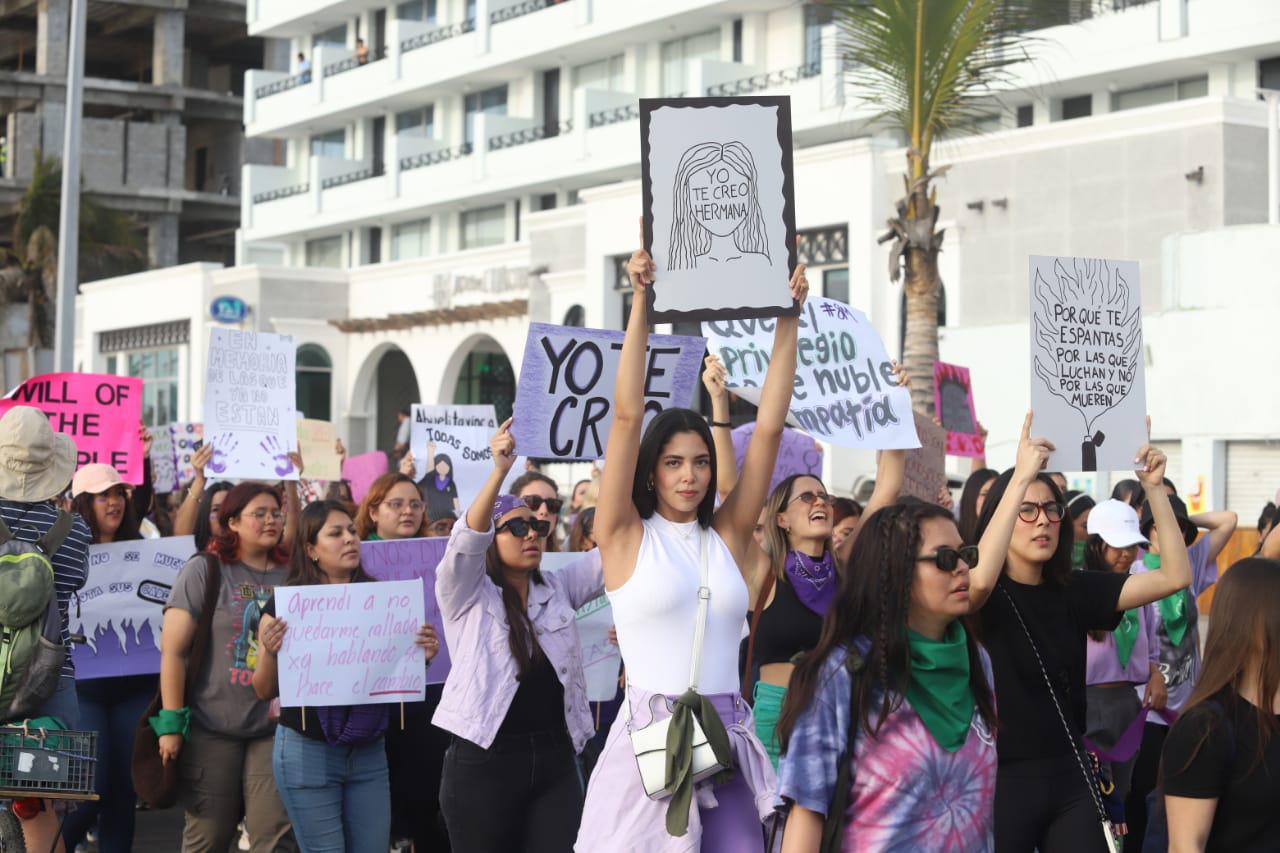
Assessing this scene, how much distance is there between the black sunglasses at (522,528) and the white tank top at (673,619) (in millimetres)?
1404

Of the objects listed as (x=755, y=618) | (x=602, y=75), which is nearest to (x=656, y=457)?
(x=755, y=618)

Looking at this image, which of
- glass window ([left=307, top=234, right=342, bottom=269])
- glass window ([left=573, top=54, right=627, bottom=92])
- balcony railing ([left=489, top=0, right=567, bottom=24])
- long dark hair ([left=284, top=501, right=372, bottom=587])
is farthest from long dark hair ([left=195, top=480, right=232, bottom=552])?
glass window ([left=307, top=234, right=342, bottom=269])

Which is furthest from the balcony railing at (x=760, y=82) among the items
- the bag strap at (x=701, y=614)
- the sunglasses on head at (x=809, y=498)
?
the bag strap at (x=701, y=614)

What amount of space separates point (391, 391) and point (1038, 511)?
40305 mm

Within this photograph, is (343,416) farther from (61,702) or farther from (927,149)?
(61,702)

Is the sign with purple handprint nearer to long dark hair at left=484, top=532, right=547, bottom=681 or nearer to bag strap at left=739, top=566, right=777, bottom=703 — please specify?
bag strap at left=739, top=566, right=777, bottom=703

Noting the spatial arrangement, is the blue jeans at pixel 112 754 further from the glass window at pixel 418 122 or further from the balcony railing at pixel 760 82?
the glass window at pixel 418 122

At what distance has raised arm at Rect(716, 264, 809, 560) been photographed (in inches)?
216

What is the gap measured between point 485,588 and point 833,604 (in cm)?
223

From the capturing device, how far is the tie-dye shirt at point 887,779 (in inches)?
175

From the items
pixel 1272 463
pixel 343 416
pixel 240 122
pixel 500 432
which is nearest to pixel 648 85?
pixel 343 416

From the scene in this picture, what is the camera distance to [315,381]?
4425 centimetres

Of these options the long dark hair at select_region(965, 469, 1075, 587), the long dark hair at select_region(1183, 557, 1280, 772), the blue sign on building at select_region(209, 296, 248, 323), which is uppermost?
the blue sign on building at select_region(209, 296, 248, 323)

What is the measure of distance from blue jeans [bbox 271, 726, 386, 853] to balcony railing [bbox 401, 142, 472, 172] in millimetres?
37953
